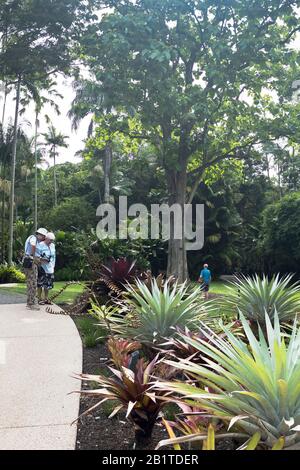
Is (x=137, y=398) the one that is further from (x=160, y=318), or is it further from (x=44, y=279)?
(x=44, y=279)

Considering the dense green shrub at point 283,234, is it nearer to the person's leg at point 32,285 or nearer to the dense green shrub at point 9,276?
the dense green shrub at point 9,276

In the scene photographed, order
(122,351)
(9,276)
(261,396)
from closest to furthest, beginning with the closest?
(261,396) → (122,351) → (9,276)

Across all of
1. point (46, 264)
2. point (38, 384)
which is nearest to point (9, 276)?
point (46, 264)

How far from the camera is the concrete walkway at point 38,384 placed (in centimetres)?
352

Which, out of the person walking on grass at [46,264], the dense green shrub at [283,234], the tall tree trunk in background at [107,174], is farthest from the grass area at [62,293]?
the tall tree trunk in background at [107,174]

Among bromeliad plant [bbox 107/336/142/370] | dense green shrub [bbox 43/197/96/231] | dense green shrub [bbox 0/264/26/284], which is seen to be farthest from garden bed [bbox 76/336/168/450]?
dense green shrub [bbox 43/197/96/231]

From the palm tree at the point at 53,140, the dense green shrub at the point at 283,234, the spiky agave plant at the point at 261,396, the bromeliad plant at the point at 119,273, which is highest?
the palm tree at the point at 53,140

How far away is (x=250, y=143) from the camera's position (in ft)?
63.5

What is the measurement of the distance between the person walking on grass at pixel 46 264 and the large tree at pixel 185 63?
6.01m

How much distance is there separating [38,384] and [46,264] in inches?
239

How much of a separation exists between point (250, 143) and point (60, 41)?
27.1ft

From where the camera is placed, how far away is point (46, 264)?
1078 cm

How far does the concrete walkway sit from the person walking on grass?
2.25m
